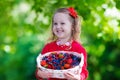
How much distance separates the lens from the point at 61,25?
501 cm

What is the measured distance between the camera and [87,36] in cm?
1159

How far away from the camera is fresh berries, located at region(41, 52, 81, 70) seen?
4840mm

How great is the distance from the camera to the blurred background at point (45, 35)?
6.65m

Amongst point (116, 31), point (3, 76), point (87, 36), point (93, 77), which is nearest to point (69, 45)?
point (116, 31)

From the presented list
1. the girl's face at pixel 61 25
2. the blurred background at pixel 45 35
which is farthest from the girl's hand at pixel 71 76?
the blurred background at pixel 45 35

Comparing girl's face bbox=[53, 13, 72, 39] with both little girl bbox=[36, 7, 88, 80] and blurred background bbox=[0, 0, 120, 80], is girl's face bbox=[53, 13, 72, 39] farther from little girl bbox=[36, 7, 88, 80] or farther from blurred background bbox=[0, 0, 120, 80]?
blurred background bbox=[0, 0, 120, 80]

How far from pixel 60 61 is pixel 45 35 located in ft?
5.94

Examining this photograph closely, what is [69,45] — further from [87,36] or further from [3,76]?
[3,76]

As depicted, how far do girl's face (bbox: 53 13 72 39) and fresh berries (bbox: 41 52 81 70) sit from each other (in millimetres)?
183

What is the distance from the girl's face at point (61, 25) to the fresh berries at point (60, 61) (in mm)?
183

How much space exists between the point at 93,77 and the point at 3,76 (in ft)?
7.47

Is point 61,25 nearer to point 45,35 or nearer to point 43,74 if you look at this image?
point 43,74

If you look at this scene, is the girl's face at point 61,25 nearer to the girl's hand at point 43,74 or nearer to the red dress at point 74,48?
the red dress at point 74,48

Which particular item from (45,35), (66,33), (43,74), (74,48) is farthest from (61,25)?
(45,35)
